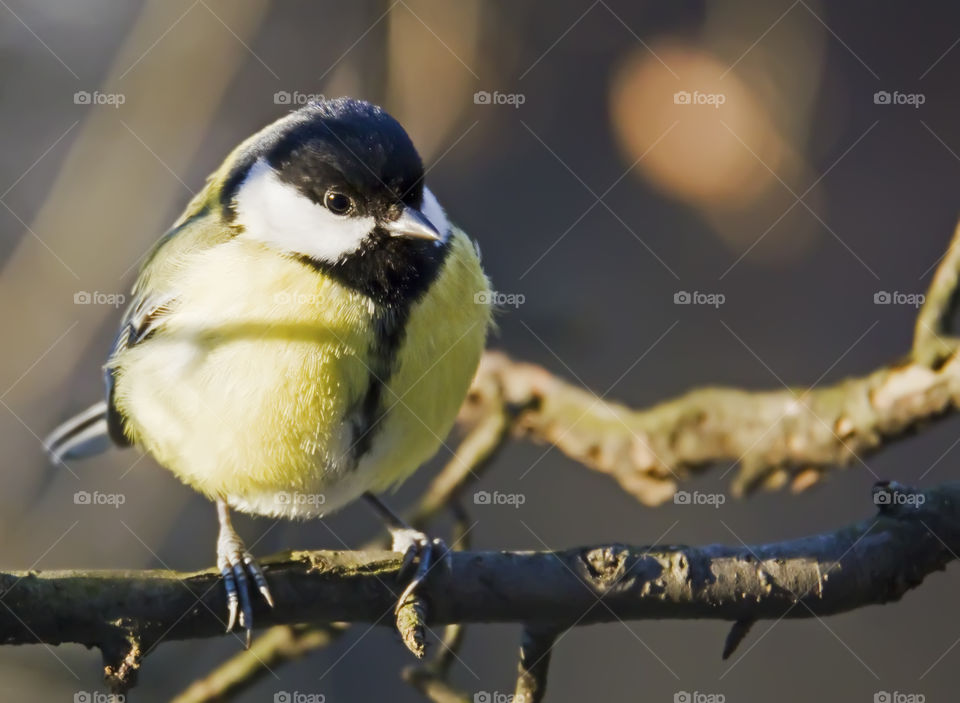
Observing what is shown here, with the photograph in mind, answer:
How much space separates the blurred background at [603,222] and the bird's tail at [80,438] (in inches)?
1.3

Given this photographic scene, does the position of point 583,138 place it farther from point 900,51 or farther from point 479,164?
point 900,51

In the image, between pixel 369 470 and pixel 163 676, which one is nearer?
pixel 369 470

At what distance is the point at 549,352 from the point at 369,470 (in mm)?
653

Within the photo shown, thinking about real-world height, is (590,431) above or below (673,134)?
below

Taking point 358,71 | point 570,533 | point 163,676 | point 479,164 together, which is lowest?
point 163,676

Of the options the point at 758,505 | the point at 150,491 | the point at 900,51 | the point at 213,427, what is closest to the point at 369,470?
the point at 213,427

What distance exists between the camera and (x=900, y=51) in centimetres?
220

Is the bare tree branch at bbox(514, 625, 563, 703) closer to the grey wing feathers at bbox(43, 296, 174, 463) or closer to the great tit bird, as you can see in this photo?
the great tit bird

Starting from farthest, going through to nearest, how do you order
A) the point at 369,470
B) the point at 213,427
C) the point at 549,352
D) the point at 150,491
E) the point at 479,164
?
the point at 479,164
the point at 549,352
the point at 150,491
the point at 369,470
the point at 213,427
